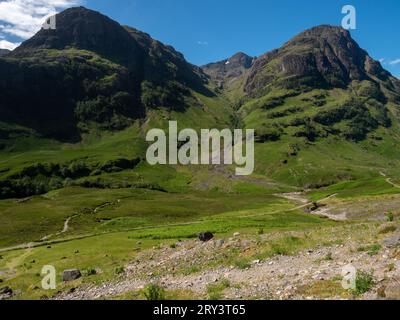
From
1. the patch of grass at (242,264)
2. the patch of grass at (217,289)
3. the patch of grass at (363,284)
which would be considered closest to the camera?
the patch of grass at (363,284)

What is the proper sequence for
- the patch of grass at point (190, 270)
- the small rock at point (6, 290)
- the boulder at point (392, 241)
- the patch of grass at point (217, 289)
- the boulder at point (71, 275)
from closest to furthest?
1. the patch of grass at point (217, 289)
2. the boulder at point (392, 241)
3. the patch of grass at point (190, 270)
4. the boulder at point (71, 275)
5. the small rock at point (6, 290)

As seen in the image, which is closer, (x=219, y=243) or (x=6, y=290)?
(x=219, y=243)

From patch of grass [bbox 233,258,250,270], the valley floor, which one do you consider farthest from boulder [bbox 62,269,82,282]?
patch of grass [bbox 233,258,250,270]

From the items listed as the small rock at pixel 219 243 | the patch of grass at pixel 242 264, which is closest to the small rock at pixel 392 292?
the patch of grass at pixel 242 264

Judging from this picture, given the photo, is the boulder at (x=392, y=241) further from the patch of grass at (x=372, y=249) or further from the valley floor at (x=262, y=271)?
the patch of grass at (x=372, y=249)

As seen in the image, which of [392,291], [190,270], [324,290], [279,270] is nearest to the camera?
[392,291]

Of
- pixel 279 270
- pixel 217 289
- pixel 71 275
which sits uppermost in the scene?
pixel 279 270

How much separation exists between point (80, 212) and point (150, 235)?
242ft

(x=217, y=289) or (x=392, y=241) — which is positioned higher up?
(x=392, y=241)

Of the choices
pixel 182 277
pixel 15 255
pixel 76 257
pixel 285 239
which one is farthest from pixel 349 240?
pixel 15 255

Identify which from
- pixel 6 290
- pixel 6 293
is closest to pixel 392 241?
pixel 6 293

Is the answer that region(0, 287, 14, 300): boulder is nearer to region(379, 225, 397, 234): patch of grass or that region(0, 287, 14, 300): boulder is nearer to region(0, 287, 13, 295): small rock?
region(0, 287, 13, 295): small rock

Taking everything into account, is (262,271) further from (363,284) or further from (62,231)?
(62,231)
